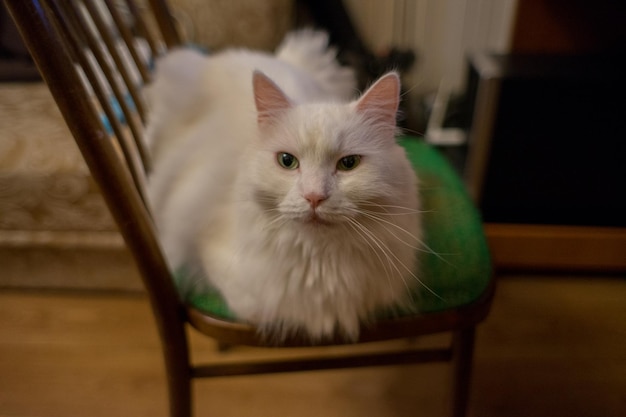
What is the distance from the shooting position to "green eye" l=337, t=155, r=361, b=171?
1.80 feet

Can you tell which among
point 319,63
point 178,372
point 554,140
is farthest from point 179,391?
point 554,140

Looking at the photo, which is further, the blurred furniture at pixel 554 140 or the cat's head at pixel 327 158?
the blurred furniture at pixel 554 140

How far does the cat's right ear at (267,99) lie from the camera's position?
0.54 m

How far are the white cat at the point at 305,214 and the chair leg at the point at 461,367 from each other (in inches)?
6.6

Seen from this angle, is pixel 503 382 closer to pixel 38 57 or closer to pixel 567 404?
pixel 567 404

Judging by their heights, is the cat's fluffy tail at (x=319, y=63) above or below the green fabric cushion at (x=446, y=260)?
above

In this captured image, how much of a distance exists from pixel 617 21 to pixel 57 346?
1.82 metres

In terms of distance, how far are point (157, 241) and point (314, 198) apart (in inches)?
10.6

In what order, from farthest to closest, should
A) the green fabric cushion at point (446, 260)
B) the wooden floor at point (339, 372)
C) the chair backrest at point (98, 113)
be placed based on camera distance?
the wooden floor at point (339, 372)
the green fabric cushion at point (446, 260)
the chair backrest at point (98, 113)

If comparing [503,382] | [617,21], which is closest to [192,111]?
[503,382]

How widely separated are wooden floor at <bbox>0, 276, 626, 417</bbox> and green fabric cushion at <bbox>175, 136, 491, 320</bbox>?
45cm

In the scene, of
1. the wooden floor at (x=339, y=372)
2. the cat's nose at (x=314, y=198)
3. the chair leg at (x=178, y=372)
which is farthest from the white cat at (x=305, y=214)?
the wooden floor at (x=339, y=372)

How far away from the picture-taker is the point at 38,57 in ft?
1.56

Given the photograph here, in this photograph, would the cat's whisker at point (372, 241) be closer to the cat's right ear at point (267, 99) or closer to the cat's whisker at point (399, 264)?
the cat's whisker at point (399, 264)
